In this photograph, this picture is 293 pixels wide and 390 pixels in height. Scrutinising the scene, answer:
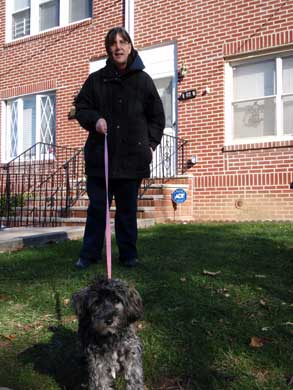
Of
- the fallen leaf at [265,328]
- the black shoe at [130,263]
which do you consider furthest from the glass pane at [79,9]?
the fallen leaf at [265,328]

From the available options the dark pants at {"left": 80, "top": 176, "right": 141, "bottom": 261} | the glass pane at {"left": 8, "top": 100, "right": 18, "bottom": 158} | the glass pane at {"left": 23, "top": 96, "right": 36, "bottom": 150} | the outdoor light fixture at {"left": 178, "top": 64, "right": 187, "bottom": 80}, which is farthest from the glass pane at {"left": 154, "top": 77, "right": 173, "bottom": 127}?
the dark pants at {"left": 80, "top": 176, "right": 141, "bottom": 261}

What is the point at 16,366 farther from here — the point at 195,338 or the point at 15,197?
the point at 15,197

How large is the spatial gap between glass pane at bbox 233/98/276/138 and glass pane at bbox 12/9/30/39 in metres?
6.87

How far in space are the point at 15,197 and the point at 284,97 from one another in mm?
5963

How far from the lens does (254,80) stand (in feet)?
30.5

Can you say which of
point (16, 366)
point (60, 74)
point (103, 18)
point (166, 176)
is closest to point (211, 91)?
point (166, 176)

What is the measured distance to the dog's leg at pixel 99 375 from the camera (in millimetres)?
2305

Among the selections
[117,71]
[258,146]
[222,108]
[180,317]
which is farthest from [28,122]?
[180,317]

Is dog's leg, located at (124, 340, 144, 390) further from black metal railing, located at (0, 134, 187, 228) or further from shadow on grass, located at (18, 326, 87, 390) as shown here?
black metal railing, located at (0, 134, 187, 228)

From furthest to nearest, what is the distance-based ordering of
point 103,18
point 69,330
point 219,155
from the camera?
point 103,18, point 219,155, point 69,330

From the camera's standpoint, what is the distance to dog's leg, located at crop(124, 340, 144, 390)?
2.33m

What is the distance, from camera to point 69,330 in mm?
3225

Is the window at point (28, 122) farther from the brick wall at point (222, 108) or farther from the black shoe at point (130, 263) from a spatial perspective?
the black shoe at point (130, 263)

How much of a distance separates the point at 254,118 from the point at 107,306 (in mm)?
7638
